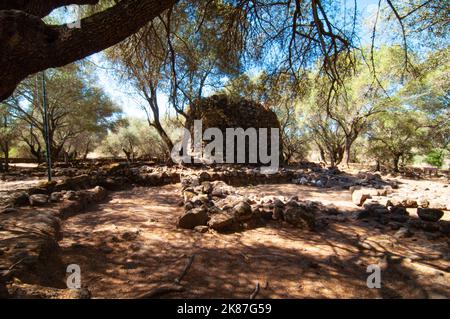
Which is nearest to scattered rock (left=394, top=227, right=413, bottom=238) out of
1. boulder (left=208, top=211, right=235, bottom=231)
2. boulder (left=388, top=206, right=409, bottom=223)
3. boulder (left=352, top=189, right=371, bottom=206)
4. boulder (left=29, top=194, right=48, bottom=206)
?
boulder (left=388, top=206, right=409, bottom=223)

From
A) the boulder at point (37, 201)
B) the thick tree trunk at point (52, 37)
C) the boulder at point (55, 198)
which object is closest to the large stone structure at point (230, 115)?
the boulder at point (55, 198)

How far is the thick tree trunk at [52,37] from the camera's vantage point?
1.94 metres

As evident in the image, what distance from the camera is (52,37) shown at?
213 centimetres

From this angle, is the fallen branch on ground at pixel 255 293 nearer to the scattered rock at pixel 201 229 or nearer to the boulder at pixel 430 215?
the scattered rock at pixel 201 229

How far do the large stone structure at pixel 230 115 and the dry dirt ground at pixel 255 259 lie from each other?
9.66 meters

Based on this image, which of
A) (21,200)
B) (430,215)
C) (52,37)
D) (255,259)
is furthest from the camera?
(21,200)

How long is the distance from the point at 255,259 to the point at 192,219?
151cm

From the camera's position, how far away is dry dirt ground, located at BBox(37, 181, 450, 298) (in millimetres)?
2354

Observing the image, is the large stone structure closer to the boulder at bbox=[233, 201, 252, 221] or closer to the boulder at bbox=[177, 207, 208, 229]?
the boulder at bbox=[233, 201, 252, 221]

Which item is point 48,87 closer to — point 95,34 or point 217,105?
point 217,105

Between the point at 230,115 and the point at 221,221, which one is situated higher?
the point at 230,115

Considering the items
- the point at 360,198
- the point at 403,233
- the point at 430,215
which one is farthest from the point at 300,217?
the point at 360,198

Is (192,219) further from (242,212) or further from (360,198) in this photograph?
(360,198)
